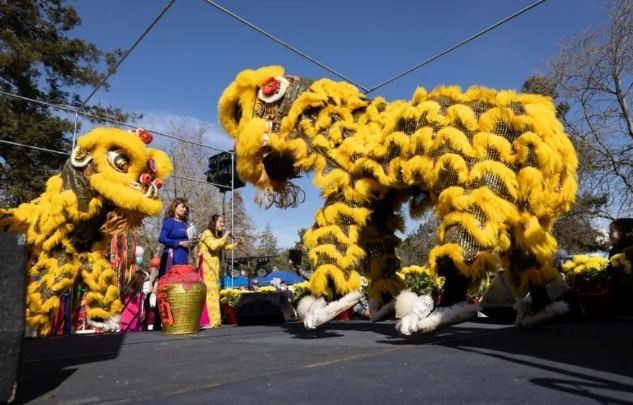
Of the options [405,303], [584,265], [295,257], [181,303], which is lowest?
[405,303]

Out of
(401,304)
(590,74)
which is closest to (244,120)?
(401,304)

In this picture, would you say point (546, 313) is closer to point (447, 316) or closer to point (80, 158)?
point (447, 316)

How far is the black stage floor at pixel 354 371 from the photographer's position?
5.65ft

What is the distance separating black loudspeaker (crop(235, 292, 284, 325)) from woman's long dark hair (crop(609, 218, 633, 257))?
14.1 ft

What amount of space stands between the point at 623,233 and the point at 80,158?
5986 millimetres

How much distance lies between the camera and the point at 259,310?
22.6 ft

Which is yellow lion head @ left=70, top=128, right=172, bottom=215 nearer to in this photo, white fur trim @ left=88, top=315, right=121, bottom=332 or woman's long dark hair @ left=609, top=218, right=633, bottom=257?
white fur trim @ left=88, top=315, right=121, bottom=332

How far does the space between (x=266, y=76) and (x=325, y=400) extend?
9.63 feet

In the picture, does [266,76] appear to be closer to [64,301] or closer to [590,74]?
[64,301]

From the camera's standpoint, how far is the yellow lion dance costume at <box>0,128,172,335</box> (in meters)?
4.93

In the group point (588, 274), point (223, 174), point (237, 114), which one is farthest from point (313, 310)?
point (223, 174)

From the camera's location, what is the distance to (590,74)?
13.2 meters

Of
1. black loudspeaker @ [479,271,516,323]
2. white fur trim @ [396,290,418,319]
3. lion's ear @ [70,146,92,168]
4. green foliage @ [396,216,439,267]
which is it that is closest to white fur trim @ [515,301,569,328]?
white fur trim @ [396,290,418,319]

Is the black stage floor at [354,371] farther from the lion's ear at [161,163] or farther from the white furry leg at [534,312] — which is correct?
the lion's ear at [161,163]
